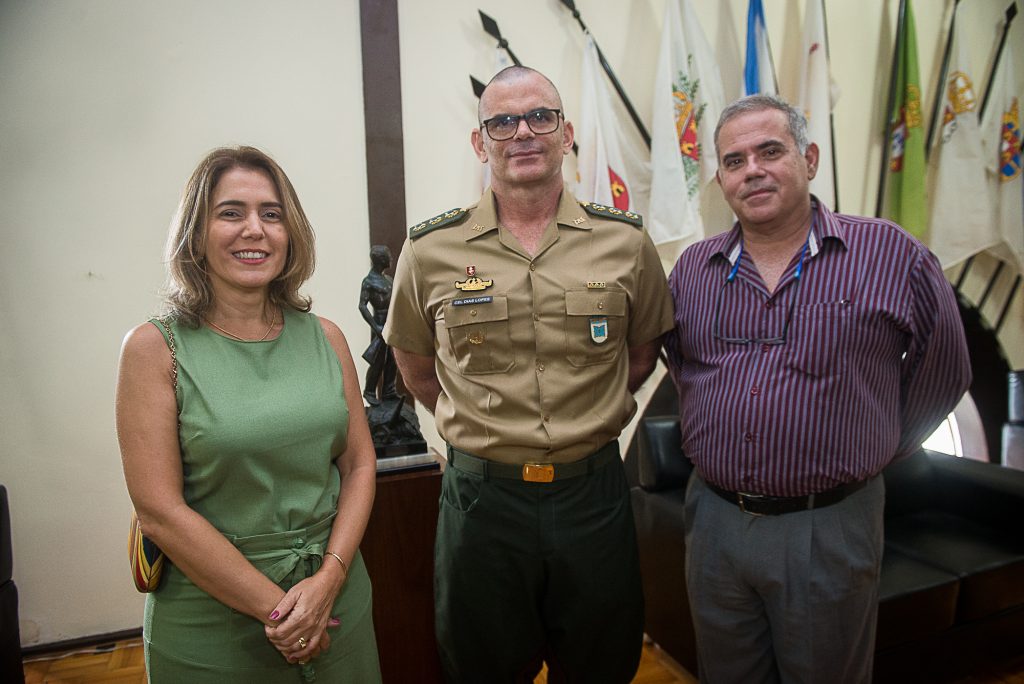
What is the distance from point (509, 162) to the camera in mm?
1353

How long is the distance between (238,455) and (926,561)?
213 centimetres

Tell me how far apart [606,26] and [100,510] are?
9.48 ft

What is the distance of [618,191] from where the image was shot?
2.79 meters

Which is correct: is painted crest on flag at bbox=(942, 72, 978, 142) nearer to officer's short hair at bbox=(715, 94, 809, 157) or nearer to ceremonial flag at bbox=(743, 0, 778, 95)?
ceremonial flag at bbox=(743, 0, 778, 95)

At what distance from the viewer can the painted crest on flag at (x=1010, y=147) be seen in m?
3.29

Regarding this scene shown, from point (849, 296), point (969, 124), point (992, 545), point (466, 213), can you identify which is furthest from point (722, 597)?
point (969, 124)

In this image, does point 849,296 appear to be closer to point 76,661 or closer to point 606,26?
point 606,26

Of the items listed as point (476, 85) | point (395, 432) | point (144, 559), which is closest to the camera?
point (144, 559)

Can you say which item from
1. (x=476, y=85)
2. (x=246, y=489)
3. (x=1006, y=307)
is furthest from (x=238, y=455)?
(x=1006, y=307)

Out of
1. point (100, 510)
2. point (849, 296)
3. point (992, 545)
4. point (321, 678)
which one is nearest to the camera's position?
point (321, 678)

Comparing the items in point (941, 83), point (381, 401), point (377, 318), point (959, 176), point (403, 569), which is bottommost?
point (403, 569)

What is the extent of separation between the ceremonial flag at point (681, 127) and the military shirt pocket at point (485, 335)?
161 centimetres

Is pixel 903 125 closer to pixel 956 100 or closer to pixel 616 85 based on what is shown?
pixel 956 100

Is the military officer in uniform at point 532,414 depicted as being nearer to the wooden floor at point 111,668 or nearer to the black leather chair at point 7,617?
the wooden floor at point 111,668
